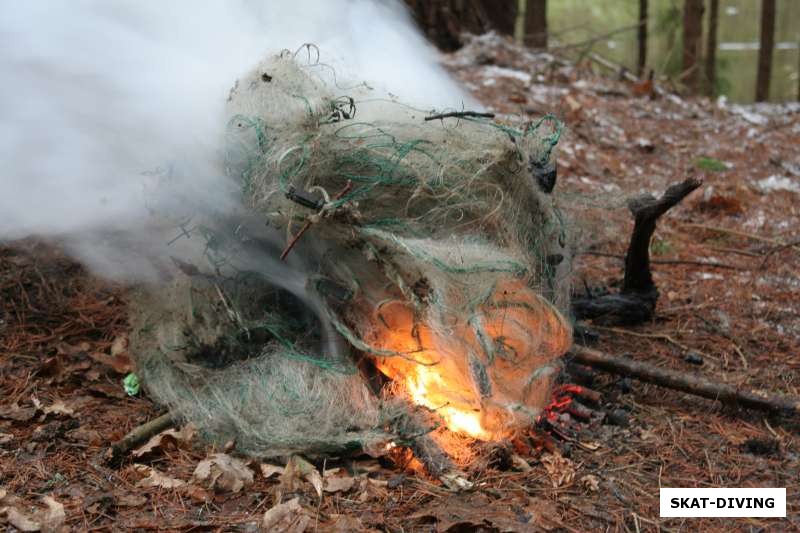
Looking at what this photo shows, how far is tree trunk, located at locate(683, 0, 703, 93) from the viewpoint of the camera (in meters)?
9.37

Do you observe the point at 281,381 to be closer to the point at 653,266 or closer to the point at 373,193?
the point at 373,193

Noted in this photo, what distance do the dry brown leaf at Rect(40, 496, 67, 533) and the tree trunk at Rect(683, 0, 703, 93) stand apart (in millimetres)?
9433

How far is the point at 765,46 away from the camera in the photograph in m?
10.9

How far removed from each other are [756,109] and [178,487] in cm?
848

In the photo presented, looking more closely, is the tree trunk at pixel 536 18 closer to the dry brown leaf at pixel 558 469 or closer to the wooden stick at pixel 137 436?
the dry brown leaf at pixel 558 469

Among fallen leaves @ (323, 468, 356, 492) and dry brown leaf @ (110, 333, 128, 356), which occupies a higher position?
dry brown leaf @ (110, 333, 128, 356)

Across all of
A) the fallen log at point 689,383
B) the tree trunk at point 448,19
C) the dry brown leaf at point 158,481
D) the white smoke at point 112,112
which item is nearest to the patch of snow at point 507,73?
the tree trunk at point 448,19

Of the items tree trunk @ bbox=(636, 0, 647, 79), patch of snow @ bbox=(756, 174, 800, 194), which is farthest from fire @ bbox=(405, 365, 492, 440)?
tree trunk @ bbox=(636, 0, 647, 79)

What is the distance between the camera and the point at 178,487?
87.9 inches

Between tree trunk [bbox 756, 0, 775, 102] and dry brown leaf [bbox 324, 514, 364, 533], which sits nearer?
dry brown leaf [bbox 324, 514, 364, 533]

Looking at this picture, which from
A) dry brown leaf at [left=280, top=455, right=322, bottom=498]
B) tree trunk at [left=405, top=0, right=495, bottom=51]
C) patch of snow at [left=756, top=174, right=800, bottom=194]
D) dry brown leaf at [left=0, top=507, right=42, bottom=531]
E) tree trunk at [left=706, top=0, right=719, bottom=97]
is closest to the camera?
dry brown leaf at [left=0, top=507, right=42, bottom=531]

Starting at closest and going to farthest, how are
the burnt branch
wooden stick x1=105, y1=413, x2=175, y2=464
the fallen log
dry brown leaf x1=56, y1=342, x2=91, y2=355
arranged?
wooden stick x1=105, y1=413, x2=175, y2=464, the fallen log, dry brown leaf x1=56, y1=342, x2=91, y2=355, the burnt branch

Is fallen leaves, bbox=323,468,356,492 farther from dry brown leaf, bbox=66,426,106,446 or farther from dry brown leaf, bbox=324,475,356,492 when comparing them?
dry brown leaf, bbox=66,426,106,446

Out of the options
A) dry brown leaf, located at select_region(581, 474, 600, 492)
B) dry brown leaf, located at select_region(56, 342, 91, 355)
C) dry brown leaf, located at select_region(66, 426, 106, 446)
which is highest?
dry brown leaf, located at select_region(56, 342, 91, 355)
